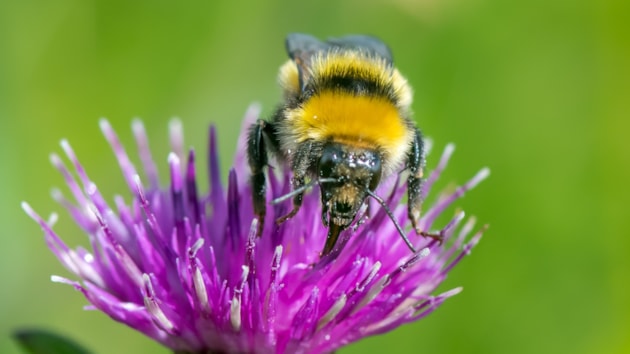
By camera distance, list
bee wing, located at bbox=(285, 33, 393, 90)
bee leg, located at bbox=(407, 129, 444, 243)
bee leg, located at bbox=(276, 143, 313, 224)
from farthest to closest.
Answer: bee wing, located at bbox=(285, 33, 393, 90)
bee leg, located at bbox=(407, 129, 444, 243)
bee leg, located at bbox=(276, 143, 313, 224)

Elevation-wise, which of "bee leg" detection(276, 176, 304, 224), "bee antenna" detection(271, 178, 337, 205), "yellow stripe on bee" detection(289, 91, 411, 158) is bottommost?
"bee leg" detection(276, 176, 304, 224)

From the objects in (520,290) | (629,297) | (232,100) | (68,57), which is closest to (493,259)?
(520,290)

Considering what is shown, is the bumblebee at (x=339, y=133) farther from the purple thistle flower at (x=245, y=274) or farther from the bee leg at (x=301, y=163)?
the purple thistle flower at (x=245, y=274)

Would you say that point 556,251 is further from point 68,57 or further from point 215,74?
point 68,57

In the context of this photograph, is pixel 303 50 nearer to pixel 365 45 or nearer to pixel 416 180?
pixel 365 45

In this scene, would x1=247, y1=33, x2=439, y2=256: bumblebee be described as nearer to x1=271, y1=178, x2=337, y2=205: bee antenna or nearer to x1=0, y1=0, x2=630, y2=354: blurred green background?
x1=271, y1=178, x2=337, y2=205: bee antenna

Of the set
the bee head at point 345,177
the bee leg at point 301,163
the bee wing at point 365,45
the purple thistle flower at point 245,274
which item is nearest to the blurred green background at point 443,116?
the purple thistle flower at point 245,274

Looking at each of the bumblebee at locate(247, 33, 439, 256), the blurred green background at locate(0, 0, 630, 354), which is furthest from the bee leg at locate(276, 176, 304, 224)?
the blurred green background at locate(0, 0, 630, 354)
